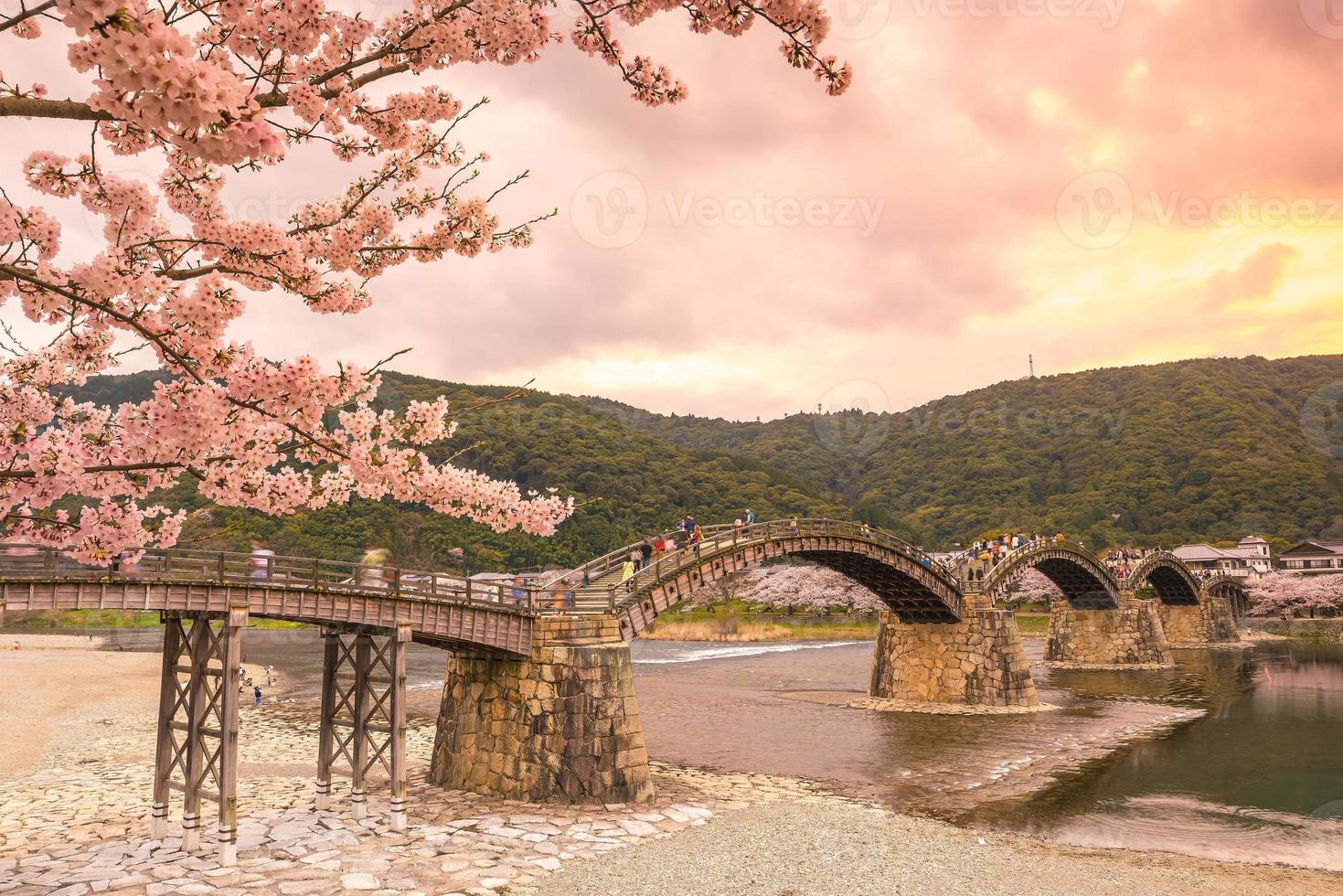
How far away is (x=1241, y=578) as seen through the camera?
261 feet

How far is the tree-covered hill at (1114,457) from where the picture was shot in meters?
101

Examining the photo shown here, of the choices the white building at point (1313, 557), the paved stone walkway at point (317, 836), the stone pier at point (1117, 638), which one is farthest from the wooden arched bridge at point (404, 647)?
the white building at point (1313, 557)

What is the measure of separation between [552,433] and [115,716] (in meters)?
81.1

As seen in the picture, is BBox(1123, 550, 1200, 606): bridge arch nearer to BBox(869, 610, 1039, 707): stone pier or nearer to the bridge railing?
BBox(869, 610, 1039, 707): stone pier

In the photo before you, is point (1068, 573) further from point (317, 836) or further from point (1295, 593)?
point (317, 836)

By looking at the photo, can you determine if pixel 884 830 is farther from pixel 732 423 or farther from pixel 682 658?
pixel 732 423

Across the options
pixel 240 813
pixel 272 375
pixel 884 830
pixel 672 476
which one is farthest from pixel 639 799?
pixel 672 476

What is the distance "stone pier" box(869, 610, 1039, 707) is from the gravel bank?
18.9 m

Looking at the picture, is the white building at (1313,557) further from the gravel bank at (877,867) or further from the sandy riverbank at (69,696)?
the sandy riverbank at (69,696)

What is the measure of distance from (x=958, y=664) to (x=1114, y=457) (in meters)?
93.7

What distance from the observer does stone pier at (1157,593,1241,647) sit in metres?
70.9

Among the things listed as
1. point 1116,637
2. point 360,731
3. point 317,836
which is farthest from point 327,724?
point 1116,637

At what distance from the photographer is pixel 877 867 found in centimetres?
1438

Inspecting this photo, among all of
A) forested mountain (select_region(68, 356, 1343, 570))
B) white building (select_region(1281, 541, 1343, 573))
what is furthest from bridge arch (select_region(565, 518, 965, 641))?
white building (select_region(1281, 541, 1343, 573))
